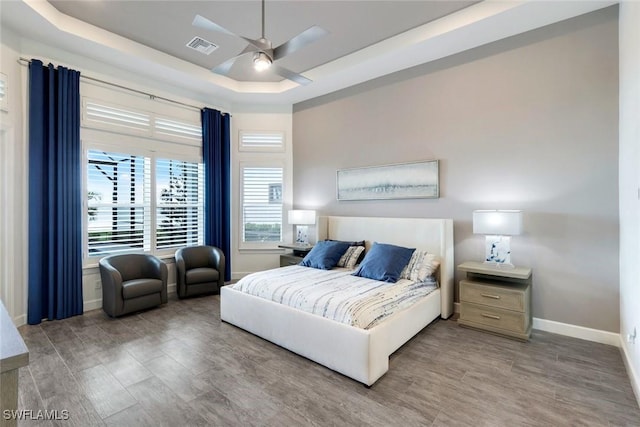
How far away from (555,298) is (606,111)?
82.3 inches

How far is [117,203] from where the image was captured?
452 centimetres

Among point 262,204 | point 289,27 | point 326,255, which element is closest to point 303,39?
point 289,27

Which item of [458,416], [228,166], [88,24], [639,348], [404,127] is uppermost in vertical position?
[88,24]

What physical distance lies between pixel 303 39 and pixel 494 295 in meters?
3.32

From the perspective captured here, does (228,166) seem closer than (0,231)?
No

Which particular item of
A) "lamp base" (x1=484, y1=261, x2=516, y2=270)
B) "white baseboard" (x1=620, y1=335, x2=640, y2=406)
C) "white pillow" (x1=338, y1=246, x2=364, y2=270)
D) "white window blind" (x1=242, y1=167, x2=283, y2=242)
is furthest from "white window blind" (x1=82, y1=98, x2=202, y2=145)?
"white baseboard" (x1=620, y1=335, x2=640, y2=406)

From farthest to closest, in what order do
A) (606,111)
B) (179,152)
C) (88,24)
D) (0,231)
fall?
(179,152)
(88,24)
(0,231)
(606,111)

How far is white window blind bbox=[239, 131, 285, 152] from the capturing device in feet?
19.7

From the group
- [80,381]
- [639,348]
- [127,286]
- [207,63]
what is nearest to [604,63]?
[639,348]

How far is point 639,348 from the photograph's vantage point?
2.27 meters

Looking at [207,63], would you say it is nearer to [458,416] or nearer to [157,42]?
[157,42]

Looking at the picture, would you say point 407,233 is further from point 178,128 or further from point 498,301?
point 178,128

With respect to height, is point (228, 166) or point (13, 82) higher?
point (13, 82)

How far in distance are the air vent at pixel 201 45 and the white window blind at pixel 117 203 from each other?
188 centimetres
